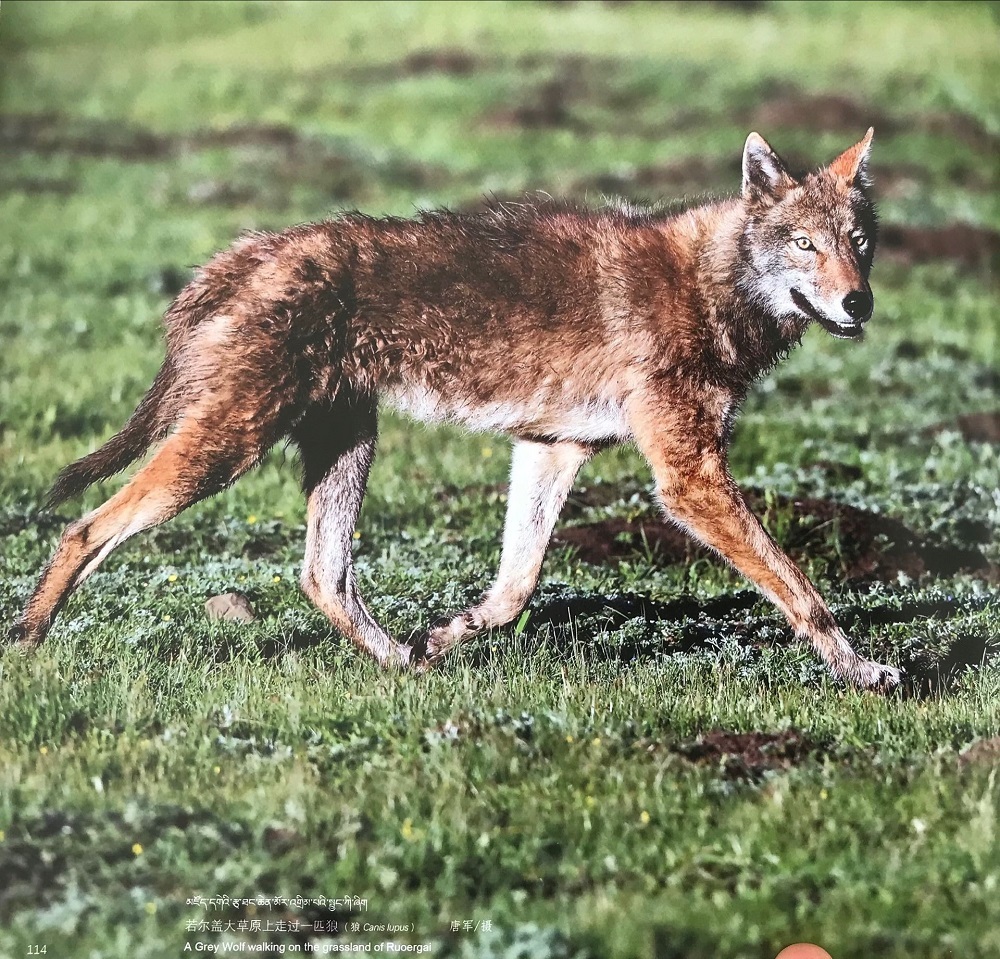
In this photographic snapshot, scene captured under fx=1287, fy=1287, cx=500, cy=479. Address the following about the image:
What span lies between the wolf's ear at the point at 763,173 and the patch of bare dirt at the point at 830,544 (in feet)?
5.85

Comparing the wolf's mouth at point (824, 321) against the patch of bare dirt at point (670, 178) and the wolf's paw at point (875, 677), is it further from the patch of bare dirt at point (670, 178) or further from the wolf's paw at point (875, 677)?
the patch of bare dirt at point (670, 178)

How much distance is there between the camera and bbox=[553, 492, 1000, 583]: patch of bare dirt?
666cm

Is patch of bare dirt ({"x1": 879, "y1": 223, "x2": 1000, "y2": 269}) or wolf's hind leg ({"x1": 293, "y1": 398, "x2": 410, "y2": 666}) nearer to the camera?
wolf's hind leg ({"x1": 293, "y1": 398, "x2": 410, "y2": 666})

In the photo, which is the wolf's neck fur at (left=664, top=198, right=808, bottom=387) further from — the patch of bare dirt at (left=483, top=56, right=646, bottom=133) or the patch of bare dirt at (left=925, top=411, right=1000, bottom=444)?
the patch of bare dirt at (left=483, top=56, right=646, bottom=133)

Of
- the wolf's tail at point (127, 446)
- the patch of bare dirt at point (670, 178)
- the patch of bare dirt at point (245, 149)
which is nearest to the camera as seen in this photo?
the wolf's tail at point (127, 446)

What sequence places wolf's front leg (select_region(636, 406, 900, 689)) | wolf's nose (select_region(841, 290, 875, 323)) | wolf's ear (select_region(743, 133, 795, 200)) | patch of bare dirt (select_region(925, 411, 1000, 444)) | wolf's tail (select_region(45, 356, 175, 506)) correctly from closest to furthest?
1. wolf's front leg (select_region(636, 406, 900, 689))
2. wolf's tail (select_region(45, 356, 175, 506))
3. wolf's nose (select_region(841, 290, 875, 323))
4. wolf's ear (select_region(743, 133, 795, 200))
5. patch of bare dirt (select_region(925, 411, 1000, 444))

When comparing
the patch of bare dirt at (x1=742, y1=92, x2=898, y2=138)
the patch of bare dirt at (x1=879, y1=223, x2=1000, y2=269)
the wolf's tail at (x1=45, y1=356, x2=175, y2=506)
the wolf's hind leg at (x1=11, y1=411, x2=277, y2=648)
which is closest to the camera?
the wolf's hind leg at (x1=11, y1=411, x2=277, y2=648)

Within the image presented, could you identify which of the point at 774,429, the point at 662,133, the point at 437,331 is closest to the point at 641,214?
the point at 437,331

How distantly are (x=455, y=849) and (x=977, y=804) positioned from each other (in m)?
2.03

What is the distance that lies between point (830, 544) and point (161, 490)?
11.3 ft

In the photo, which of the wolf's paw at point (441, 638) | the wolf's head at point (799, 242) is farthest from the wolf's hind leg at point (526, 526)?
the wolf's head at point (799, 242)

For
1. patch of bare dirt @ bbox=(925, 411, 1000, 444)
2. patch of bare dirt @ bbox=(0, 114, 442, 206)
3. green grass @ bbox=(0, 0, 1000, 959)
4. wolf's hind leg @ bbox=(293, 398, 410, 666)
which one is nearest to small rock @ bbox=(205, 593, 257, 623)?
green grass @ bbox=(0, 0, 1000, 959)

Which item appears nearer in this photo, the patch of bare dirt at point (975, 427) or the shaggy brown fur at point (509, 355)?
the shaggy brown fur at point (509, 355)

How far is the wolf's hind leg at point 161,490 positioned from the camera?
5.28 meters
